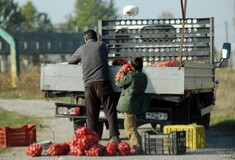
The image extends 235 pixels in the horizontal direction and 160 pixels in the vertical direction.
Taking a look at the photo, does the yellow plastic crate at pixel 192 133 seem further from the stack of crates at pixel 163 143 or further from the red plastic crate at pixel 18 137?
the red plastic crate at pixel 18 137

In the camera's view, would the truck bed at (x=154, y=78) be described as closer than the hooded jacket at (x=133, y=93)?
No

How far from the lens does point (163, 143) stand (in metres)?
13.1


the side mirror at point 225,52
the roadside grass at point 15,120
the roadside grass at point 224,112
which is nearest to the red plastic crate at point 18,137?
the roadside grass at point 15,120

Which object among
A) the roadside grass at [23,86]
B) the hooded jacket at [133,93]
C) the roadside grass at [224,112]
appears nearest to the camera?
the hooded jacket at [133,93]

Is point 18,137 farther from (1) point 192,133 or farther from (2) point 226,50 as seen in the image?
(2) point 226,50

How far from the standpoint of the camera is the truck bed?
13.5 m

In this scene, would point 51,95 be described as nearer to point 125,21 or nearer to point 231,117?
point 125,21

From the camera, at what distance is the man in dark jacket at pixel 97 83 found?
45.0ft

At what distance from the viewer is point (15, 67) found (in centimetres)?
4244

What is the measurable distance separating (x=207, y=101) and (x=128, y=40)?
232cm

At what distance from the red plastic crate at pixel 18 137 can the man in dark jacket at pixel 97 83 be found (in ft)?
5.52

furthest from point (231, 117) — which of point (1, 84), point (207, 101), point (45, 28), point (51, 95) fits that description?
point (45, 28)

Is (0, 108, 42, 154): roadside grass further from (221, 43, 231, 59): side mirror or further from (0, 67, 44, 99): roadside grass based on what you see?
(0, 67, 44, 99): roadside grass

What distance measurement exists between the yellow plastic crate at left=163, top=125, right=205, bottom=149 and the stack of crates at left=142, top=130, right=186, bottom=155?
2.23 feet
